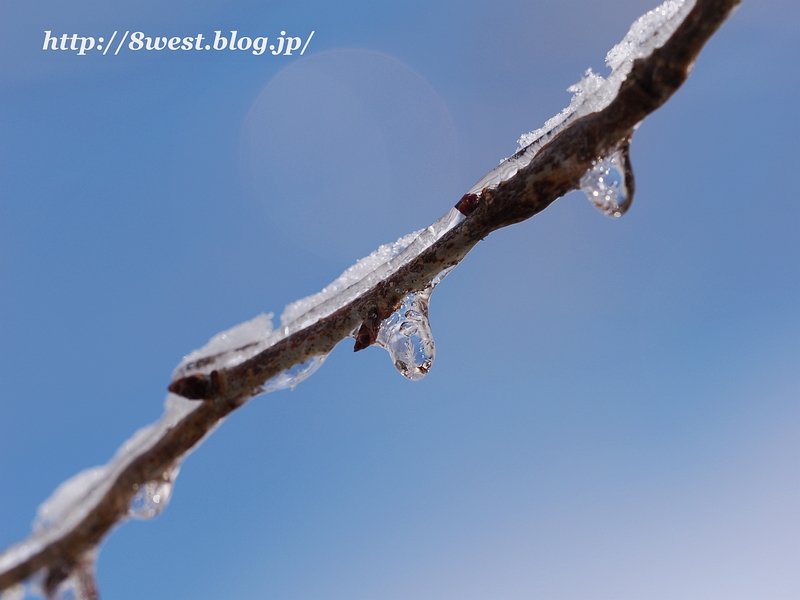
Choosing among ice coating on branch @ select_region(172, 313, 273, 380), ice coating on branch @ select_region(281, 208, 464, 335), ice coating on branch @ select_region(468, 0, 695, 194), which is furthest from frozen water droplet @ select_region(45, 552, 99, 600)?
ice coating on branch @ select_region(468, 0, 695, 194)

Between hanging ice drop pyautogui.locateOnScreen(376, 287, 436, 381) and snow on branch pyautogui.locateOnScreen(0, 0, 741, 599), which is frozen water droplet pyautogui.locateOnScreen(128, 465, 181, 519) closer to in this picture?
snow on branch pyautogui.locateOnScreen(0, 0, 741, 599)

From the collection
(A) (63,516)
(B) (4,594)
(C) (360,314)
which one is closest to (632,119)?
(C) (360,314)

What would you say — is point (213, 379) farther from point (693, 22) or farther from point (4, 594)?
point (693, 22)

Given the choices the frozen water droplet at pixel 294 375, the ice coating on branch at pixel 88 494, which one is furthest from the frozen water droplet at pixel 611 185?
the ice coating on branch at pixel 88 494

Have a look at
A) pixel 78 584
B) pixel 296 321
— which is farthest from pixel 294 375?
pixel 78 584

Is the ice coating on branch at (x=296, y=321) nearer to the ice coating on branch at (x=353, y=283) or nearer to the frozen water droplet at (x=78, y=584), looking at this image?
the ice coating on branch at (x=353, y=283)
